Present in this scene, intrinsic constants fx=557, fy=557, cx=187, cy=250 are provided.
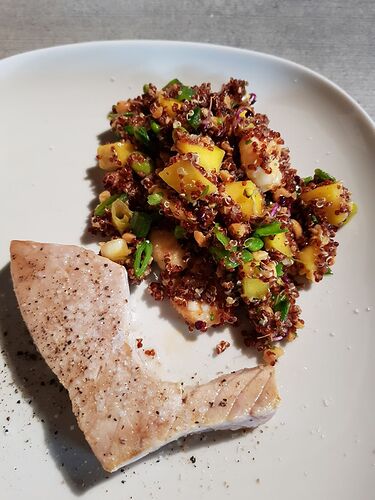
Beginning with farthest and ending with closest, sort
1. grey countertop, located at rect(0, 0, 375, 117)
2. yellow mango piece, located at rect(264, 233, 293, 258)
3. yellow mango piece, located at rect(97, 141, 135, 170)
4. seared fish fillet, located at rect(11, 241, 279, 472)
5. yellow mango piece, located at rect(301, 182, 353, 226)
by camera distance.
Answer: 1. grey countertop, located at rect(0, 0, 375, 117)
2. yellow mango piece, located at rect(97, 141, 135, 170)
3. yellow mango piece, located at rect(301, 182, 353, 226)
4. yellow mango piece, located at rect(264, 233, 293, 258)
5. seared fish fillet, located at rect(11, 241, 279, 472)

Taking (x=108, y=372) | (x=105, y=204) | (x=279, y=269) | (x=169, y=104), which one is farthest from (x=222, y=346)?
(x=169, y=104)

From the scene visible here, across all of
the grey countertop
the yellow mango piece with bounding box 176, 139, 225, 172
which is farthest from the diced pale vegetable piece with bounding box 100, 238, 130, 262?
the grey countertop

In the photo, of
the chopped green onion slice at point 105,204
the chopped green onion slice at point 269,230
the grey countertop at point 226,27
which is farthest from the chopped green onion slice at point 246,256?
the grey countertop at point 226,27

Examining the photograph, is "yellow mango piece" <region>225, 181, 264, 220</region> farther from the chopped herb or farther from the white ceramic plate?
the white ceramic plate

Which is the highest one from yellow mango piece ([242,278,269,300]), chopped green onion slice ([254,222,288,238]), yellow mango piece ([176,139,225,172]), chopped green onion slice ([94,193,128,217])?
yellow mango piece ([176,139,225,172])

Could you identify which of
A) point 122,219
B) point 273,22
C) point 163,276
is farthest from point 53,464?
point 273,22

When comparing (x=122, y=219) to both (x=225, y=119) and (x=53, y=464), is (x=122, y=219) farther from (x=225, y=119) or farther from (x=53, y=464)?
(x=53, y=464)

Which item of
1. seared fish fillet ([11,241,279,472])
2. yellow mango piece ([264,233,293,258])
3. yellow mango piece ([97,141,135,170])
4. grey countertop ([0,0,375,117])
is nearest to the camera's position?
seared fish fillet ([11,241,279,472])
